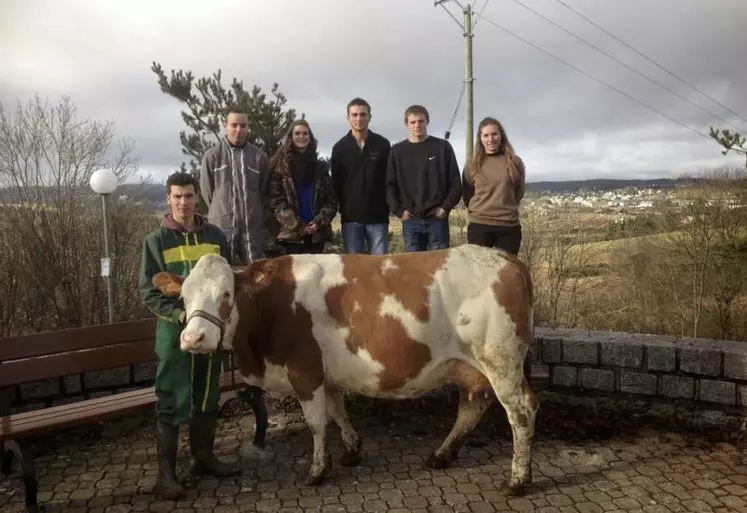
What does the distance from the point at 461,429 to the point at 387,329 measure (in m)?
1.16

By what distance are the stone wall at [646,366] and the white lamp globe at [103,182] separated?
20.4 feet

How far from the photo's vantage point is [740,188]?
12688mm

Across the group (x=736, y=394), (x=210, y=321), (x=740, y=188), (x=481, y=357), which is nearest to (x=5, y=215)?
(x=210, y=321)

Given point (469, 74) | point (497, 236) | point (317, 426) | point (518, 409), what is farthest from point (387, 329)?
point (469, 74)

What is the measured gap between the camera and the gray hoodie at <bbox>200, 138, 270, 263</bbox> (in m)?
5.45

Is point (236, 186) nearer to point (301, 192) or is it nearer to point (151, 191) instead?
point (301, 192)

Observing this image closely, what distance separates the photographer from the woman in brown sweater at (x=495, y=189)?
17.6 feet

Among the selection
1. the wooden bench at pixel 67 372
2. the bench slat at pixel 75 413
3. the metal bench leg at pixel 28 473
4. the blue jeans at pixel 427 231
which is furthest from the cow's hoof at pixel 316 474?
the blue jeans at pixel 427 231

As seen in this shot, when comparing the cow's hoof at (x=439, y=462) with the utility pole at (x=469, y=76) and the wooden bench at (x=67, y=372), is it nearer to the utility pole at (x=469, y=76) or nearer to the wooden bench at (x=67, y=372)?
the wooden bench at (x=67, y=372)

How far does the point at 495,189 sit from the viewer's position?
5.38 m

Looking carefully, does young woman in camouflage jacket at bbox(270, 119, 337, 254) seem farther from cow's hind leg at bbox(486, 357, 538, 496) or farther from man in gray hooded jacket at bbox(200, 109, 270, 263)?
cow's hind leg at bbox(486, 357, 538, 496)

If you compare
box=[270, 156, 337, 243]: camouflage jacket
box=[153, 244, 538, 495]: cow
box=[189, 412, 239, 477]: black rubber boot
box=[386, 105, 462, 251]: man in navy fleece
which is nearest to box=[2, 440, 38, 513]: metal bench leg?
box=[189, 412, 239, 477]: black rubber boot

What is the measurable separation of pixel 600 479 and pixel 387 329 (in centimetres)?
200

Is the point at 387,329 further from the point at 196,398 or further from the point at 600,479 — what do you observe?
the point at 600,479
